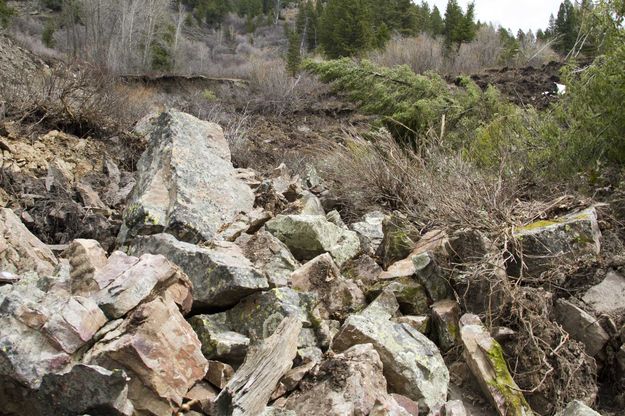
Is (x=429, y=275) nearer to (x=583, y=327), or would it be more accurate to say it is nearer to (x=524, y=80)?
(x=583, y=327)

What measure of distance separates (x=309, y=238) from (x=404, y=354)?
57.2 inches

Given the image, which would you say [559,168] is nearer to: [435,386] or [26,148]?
[435,386]

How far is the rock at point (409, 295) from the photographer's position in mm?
3656

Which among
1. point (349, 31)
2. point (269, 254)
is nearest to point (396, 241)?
point (269, 254)

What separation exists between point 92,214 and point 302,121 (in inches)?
441

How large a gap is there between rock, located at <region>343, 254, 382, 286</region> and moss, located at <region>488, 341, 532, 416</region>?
115cm

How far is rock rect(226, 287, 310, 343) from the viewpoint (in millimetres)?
3064

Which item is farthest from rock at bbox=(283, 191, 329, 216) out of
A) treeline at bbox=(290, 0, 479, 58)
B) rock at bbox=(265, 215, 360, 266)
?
treeline at bbox=(290, 0, 479, 58)

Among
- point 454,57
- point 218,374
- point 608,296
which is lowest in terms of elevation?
point 218,374

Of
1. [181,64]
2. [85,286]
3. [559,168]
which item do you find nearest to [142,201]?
[85,286]

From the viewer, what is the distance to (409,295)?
368 cm

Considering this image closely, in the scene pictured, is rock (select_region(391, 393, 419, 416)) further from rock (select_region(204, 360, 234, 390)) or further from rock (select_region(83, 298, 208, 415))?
rock (select_region(83, 298, 208, 415))

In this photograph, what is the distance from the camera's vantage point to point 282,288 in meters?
3.25

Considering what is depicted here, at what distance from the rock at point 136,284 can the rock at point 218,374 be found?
0.43 meters
